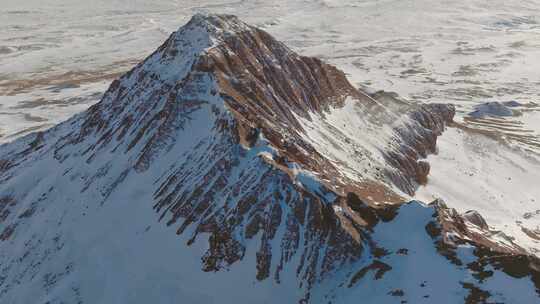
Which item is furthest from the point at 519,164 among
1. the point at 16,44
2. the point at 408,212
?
the point at 16,44

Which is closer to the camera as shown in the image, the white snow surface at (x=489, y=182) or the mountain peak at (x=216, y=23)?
the white snow surface at (x=489, y=182)

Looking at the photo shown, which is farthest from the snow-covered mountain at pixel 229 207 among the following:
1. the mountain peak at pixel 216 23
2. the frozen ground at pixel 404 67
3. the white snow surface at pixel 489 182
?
the frozen ground at pixel 404 67

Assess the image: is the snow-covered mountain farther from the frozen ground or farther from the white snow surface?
the frozen ground

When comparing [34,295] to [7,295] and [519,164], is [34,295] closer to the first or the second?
[7,295]

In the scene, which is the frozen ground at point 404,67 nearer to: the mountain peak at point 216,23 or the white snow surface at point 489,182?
the white snow surface at point 489,182

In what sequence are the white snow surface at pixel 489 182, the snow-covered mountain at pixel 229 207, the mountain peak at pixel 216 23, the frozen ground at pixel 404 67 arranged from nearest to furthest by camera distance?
the snow-covered mountain at pixel 229 207 → the white snow surface at pixel 489 182 → the mountain peak at pixel 216 23 → the frozen ground at pixel 404 67

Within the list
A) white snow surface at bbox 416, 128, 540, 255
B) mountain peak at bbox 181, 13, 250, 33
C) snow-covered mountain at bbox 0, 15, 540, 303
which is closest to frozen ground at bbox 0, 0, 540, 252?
white snow surface at bbox 416, 128, 540, 255
